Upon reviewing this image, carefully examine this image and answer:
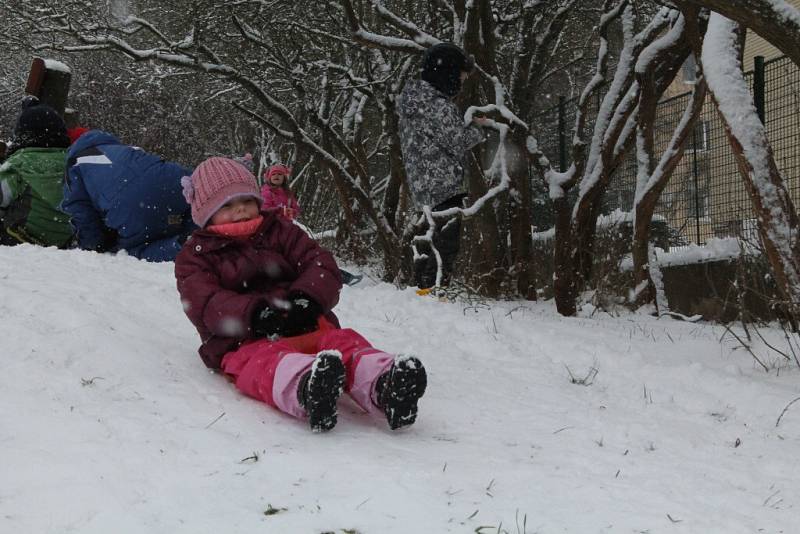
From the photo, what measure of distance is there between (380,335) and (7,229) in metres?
5.07

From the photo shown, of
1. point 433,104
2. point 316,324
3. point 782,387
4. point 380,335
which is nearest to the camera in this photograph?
point 316,324

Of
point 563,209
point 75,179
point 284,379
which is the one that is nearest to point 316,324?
point 284,379

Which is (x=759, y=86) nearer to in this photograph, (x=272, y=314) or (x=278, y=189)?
(x=272, y=314)

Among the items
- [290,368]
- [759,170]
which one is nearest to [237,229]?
[290,368]

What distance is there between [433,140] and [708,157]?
349cm

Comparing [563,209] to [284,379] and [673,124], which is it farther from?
[284,379]

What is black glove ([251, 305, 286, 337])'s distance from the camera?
3.11m

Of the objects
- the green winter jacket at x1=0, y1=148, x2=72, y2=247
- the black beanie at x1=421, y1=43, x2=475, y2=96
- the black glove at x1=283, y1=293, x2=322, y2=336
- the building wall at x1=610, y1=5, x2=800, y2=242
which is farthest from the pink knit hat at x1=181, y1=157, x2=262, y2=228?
the green winter jacket at x1=0, y1=148, x2=72, y2=247

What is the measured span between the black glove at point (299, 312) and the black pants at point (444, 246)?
10.0ft

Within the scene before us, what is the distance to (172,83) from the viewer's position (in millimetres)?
16578

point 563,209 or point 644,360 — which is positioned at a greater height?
point 563,209

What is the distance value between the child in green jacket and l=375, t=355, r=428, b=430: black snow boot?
20.4ft

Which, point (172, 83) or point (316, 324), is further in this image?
point (172, 83)

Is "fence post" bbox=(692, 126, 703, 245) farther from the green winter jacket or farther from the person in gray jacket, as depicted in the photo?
the green winter jacket
